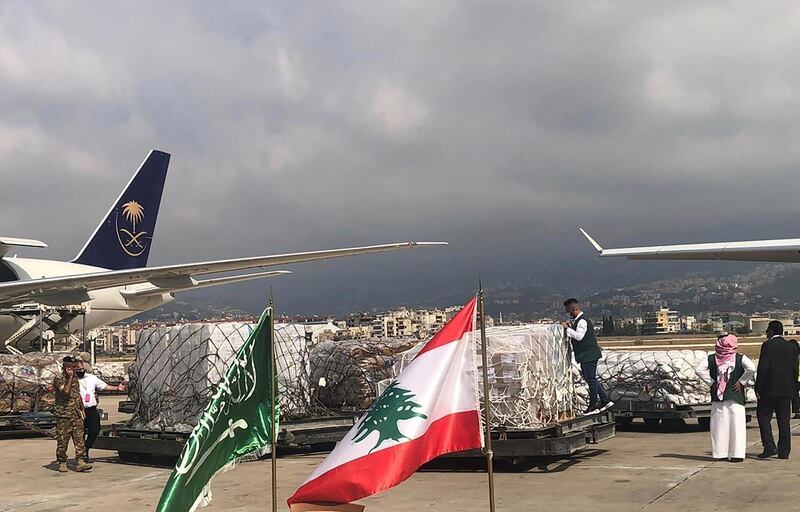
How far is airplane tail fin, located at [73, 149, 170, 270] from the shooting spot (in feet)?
89.2

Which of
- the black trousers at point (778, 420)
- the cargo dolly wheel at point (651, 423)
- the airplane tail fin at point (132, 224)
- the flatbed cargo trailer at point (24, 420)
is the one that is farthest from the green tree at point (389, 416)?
the airplane tail fin at point (132, 224)

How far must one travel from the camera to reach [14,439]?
55.2 feet

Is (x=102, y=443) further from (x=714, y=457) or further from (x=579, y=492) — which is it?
(x=714, y=457)

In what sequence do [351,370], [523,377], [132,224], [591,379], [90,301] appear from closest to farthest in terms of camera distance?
[523,377] → [591,379] → [351,370] → [90,301] → [132,224]

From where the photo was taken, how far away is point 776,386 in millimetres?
10984

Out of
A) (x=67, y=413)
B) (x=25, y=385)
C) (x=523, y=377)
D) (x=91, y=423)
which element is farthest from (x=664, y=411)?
(x=25, y=385)

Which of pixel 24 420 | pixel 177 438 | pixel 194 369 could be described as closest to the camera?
pixel 177 438

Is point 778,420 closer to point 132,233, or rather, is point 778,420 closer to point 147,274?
point 147,274

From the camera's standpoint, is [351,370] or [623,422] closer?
[351,370]

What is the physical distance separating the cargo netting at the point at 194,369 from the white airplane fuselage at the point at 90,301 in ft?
40.7

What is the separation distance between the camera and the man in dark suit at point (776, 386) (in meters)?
10.9

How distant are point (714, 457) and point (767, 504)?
9.61ft

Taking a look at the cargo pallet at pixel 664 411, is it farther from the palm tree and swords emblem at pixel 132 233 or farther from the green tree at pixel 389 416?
the palm tree and swords emblem at pixel 132 233

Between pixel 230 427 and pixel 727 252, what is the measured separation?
13.7 m
